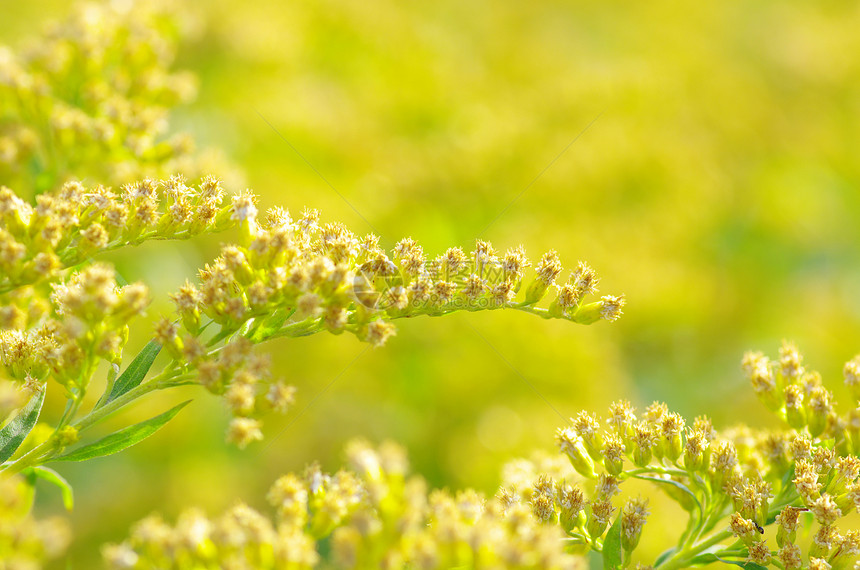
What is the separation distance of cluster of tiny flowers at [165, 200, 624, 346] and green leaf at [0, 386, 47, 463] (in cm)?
32

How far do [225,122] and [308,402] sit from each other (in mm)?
1518

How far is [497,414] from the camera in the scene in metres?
3.04

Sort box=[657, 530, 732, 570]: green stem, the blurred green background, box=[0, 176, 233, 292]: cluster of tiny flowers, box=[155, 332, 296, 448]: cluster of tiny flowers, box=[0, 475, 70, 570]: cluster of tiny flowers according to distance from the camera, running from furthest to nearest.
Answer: the blurred green background
box=[657, 530, 732, 570]: green stem
box=[0, 176, 233, 292]: cluster of tiny flowers
box=[155, 332, 296, 448]: cluster of tiny flowers
box=[0, 475, 70, 570]: cluster of tiny flowers

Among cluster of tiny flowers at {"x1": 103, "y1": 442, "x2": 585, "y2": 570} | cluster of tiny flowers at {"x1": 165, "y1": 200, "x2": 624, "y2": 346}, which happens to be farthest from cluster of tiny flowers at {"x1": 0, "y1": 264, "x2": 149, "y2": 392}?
cluster of tiny flowers at {"x1": 103, "y1": 442, "x2": 585, "y2": 570}

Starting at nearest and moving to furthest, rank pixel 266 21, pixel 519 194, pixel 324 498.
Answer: pixel 324 498
pixel 519 194
pixel 266 21

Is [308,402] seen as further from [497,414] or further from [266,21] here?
[266,21]

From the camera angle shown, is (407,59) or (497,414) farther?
(407,59)

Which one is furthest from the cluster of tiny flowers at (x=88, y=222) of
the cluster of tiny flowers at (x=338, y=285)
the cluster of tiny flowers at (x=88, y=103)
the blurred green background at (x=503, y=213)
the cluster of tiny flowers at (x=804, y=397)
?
the cluster of tiny flowers at (x=804, y=397)

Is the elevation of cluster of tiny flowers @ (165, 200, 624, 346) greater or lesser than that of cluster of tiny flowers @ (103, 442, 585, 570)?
greater

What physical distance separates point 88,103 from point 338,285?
1387 millimetres

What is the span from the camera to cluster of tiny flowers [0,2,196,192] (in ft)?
7.33

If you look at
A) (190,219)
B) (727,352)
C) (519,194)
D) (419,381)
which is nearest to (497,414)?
(419,381)

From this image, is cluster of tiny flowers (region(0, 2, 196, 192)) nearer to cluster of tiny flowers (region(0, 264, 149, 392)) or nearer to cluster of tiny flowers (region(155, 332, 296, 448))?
cluster of tiny flowers (region(0, 264, 149, 392))

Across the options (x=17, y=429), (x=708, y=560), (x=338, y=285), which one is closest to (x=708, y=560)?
(x=708, y=560)
